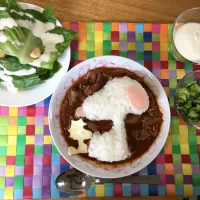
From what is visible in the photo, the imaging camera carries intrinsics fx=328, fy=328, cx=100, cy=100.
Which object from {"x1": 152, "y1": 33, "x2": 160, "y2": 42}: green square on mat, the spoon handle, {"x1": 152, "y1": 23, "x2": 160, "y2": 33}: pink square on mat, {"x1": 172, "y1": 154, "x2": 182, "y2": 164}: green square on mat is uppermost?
{"x1": 152, "y1": 23, "x2": 160, "y2": 33}: pink square on mat

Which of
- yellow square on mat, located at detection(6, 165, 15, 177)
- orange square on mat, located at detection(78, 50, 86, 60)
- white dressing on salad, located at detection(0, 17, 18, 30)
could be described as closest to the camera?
white dressing on salad, located at detection(0, 17, 18, 30)

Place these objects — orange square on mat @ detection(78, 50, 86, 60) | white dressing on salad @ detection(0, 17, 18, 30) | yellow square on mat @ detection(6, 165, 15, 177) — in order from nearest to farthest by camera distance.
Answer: white dressing on salad @ detection(0, 17, 18, 30) < yellow square on mat @ detection(6, 165, 15, 177) < orange square on mat @ detection(78, 50, 86, 60)

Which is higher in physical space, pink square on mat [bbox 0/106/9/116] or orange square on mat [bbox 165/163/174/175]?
pink square on mat [bbox 0/106/9/116]

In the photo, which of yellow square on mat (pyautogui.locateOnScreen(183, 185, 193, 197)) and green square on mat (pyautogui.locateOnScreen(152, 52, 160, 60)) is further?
green square on mat (pyautogui.locateOnScreen(152, 52, 160, 60))

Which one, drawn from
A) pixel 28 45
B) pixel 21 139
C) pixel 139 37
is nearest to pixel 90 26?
pixel 139 37

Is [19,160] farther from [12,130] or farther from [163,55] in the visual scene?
[163,55]

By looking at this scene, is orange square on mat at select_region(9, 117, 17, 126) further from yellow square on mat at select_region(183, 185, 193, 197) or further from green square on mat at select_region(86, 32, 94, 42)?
yellow square on mat at select_region(183, 185, 193, 197)

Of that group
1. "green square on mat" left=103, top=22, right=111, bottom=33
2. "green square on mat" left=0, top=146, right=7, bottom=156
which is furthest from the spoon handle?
"green square on mat" left=103, top=22, right=111, bottom=33
